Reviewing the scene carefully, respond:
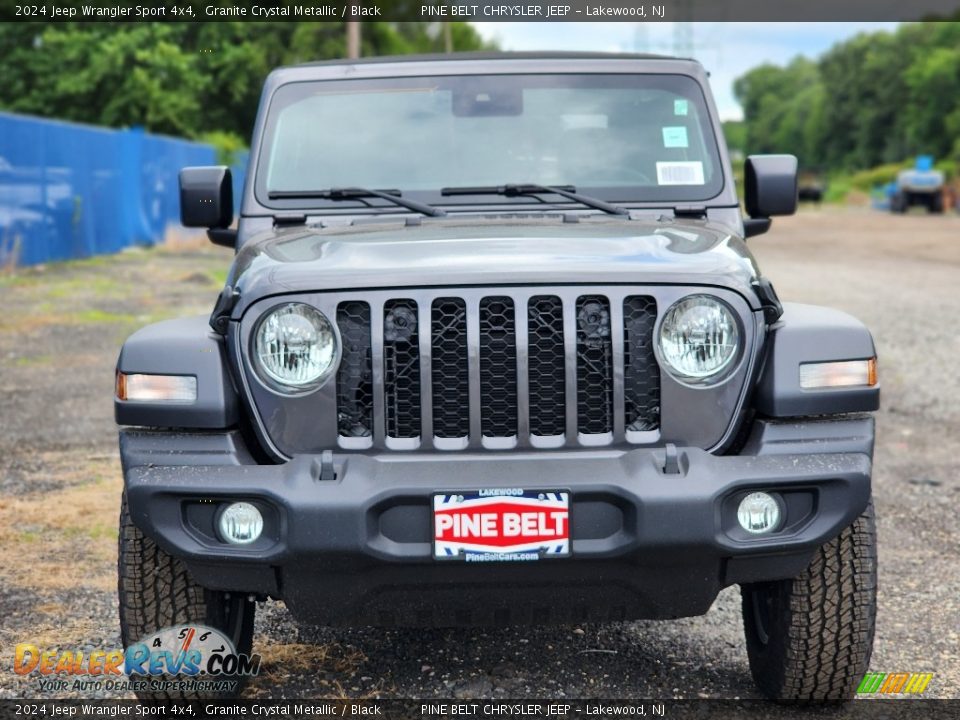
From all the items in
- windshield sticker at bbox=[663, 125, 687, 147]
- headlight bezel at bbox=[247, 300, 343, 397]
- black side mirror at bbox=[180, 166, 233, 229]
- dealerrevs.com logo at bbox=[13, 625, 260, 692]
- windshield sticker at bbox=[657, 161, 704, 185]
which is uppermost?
windshield sticker at bbox=[663, 125, 687, 147]

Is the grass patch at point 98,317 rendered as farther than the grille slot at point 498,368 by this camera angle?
Yes

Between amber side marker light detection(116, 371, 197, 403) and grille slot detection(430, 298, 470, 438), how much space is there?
631 mm

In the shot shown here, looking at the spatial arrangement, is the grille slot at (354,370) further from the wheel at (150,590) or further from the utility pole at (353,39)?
the utility pole at (353,39)

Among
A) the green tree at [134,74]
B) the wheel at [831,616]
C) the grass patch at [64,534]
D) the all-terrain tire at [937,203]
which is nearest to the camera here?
the wheel at [831,616]

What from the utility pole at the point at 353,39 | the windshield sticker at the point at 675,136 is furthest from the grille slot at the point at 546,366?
the utility pole at the point at 353,39

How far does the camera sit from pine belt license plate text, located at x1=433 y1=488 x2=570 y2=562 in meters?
3.28

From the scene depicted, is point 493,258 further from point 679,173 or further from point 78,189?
point 78,189

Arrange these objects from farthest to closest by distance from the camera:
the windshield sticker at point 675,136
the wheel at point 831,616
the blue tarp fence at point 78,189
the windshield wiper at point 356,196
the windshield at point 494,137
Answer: the blue tarp fence at point 78,189, the windshield sticker at point 675,136, the windshield at point 494,137, the windshield wiper at point 356,196, the wheel at point 831,616

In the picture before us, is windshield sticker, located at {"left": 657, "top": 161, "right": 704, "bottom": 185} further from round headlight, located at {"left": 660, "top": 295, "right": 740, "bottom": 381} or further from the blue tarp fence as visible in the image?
the blue tarp fence

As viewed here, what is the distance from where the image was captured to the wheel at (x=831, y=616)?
143 inches

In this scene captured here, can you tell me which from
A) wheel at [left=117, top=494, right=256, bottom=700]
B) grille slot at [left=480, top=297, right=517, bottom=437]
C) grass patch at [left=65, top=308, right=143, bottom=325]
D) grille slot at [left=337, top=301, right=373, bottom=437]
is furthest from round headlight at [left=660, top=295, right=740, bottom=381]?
grass patch at [left=65, top=308, right=143, bottom=325]

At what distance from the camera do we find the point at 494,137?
4836 mm

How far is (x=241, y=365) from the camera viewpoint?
349 centimetres

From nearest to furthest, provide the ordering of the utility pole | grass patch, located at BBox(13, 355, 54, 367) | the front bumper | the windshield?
the front bumper
the windshield
grass patch, located at BBox(13, 355, 54, 367)
the utility pole
